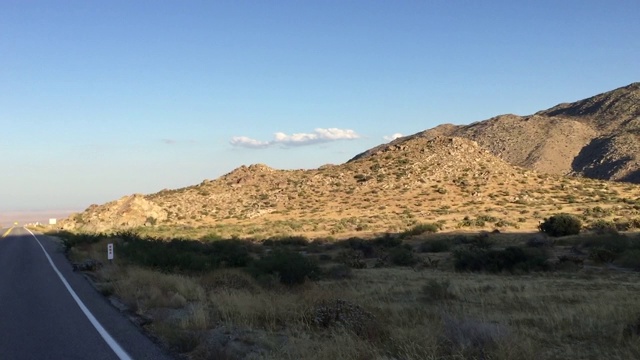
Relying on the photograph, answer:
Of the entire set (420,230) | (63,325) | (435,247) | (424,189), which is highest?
(424,189)

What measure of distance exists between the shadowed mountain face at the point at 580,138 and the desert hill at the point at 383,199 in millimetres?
19062

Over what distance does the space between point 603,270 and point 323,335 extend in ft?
52.2

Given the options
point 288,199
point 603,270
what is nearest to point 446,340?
point 603,270

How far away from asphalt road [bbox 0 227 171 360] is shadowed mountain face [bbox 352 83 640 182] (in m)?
83.3

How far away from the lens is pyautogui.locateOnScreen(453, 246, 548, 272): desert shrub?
74.1 ft

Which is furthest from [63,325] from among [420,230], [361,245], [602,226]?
[602,226]

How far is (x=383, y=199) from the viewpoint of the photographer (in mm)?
66875

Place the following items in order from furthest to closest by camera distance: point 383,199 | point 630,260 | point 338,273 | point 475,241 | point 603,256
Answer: point 383,199 → point 475,241 → point 603,256 → point 338,273 → point 630,260

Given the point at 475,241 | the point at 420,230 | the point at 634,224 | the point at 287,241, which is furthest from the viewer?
the point at 420,230

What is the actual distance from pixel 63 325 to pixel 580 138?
105747mm

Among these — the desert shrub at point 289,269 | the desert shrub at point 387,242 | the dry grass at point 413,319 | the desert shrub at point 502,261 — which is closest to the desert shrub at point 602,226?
the desert shrub at point 387,242

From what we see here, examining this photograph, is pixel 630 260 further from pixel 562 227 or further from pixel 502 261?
pixel 562 227

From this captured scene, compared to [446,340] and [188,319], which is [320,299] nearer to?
[188,319]

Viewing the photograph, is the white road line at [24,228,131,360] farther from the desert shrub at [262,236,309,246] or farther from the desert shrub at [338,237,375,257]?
the desert shrub at [262,236,309,246]
